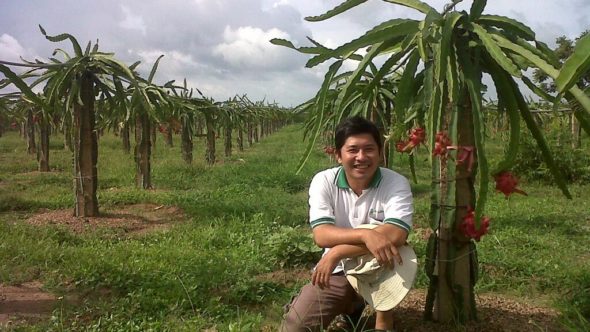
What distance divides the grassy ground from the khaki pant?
43cm

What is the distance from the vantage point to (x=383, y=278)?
257cm

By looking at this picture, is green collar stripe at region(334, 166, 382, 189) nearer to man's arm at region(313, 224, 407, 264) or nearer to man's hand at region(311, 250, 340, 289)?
man's arm at region(313, 224, 407, 264)

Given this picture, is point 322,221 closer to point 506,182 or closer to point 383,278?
point 383,278

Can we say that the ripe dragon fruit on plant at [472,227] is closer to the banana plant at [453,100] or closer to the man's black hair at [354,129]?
the banana plant at [453,100]

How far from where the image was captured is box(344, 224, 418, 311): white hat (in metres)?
2.51

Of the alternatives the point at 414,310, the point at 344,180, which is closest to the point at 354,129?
the point at 344,180

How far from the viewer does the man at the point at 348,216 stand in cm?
258

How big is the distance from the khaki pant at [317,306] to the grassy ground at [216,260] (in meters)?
0.43

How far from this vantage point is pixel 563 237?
5.81 meters

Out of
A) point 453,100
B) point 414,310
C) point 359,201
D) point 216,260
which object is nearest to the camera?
point 453,100

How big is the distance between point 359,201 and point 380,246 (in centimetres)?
39

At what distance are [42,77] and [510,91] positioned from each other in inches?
237

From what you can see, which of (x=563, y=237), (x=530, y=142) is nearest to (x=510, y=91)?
(x=563, y=237)

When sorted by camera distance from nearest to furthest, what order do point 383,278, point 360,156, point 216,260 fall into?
point 383,278
point 360,156
point 216,260
